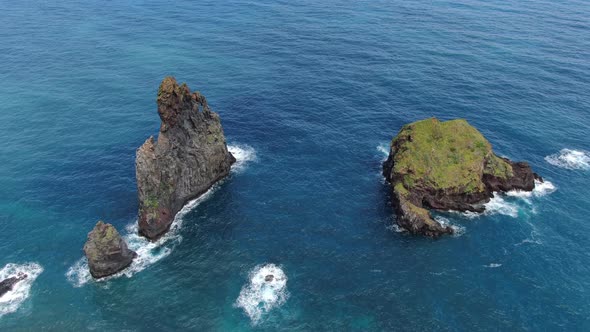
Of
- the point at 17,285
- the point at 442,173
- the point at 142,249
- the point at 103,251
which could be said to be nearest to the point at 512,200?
the point at 442,173

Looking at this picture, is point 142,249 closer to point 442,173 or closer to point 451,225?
point 451,225

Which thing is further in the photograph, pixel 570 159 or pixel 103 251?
pixel 570 159

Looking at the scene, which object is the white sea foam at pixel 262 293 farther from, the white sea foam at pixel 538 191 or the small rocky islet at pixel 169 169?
the white sea foam at pixel 538 191

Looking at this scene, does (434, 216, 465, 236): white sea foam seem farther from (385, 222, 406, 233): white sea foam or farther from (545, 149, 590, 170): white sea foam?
(545, 149, 590, 170): white sea foam

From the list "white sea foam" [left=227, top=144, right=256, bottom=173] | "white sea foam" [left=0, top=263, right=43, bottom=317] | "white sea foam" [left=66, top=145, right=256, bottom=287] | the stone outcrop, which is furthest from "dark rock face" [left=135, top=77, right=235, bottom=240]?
the stone outcrop

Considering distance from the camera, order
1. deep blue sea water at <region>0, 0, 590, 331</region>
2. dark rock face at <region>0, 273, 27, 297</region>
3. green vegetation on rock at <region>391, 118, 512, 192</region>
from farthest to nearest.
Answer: green vegetation on rock at <region>391, 118, 512, 192</region> < dark rock face at <region>0, 273, 27, 297</region> < deep blue sea water at <region>0, 0, 590, 331</region>
